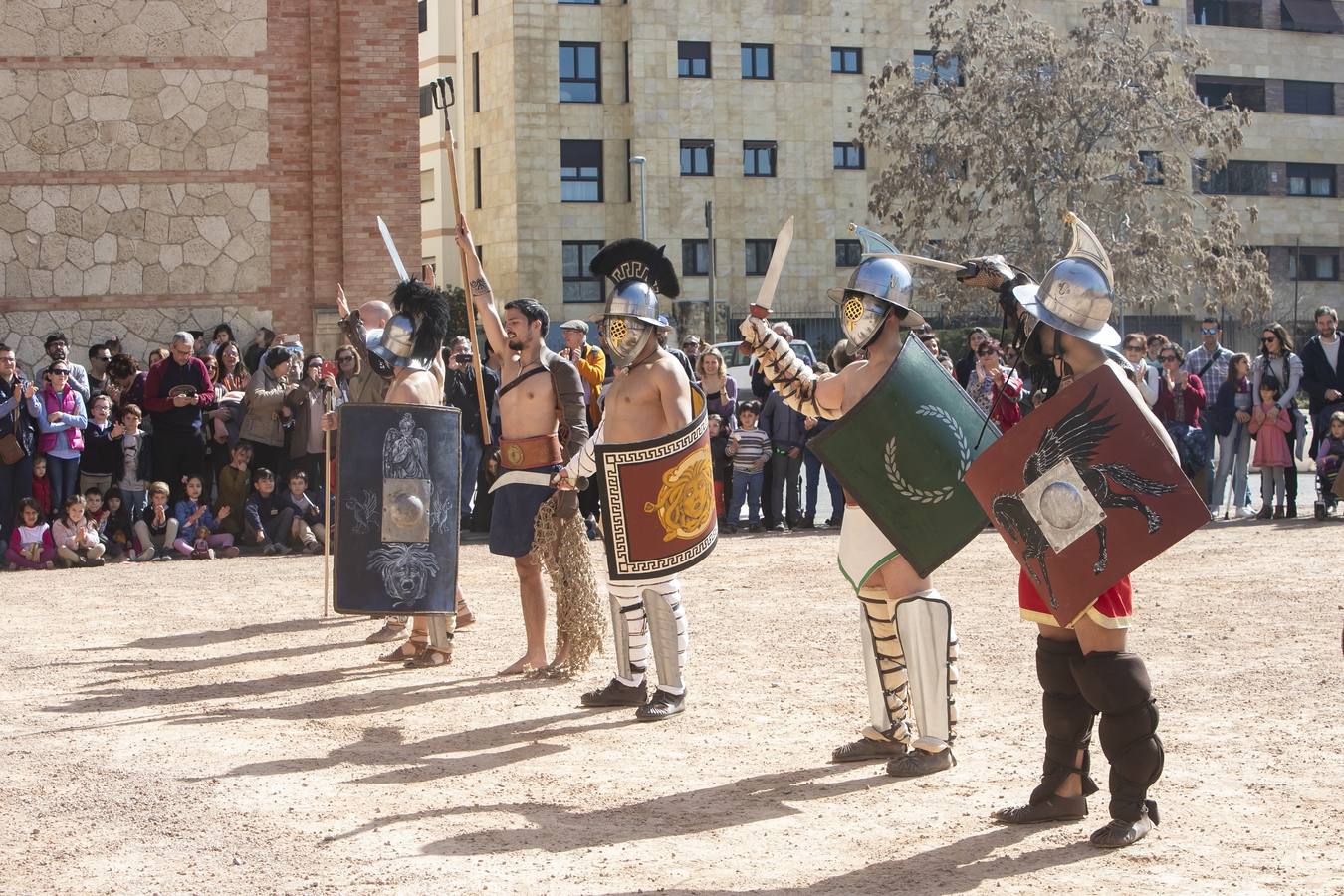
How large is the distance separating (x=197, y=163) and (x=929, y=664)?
13975 mm

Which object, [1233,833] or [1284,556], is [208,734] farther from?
[1284,556]

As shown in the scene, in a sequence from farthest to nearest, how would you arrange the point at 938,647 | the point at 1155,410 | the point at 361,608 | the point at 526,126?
the point at 526,126 → the point at 1155,410 → the point at 361,608 → the point at 938,647

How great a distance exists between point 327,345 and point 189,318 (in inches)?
58.6

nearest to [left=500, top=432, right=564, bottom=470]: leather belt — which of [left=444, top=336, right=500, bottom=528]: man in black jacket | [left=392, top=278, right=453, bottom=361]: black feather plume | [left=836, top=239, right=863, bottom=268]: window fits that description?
→ [left=392, top=278, right=453, bottom=361]: black feather plume

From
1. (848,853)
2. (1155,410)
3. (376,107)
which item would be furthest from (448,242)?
(848,853)

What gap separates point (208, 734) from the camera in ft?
24.8

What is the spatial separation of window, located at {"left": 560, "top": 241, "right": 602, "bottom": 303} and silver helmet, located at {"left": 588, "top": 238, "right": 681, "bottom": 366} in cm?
3824

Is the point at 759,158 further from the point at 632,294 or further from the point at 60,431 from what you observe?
the point at 632,294

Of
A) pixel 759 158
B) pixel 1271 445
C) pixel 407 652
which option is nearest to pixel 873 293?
pixel 407 652

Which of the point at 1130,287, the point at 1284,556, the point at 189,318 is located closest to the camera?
the point at 1284,556

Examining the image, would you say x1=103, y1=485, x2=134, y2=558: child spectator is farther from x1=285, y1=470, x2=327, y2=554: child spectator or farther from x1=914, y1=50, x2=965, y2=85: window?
x1=914, y1=50, x2=965, y2=85: window

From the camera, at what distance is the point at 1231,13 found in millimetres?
53812

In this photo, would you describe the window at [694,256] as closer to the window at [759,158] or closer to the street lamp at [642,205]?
the street lamp at [642,205]

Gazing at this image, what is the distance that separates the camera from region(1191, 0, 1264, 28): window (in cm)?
5347
